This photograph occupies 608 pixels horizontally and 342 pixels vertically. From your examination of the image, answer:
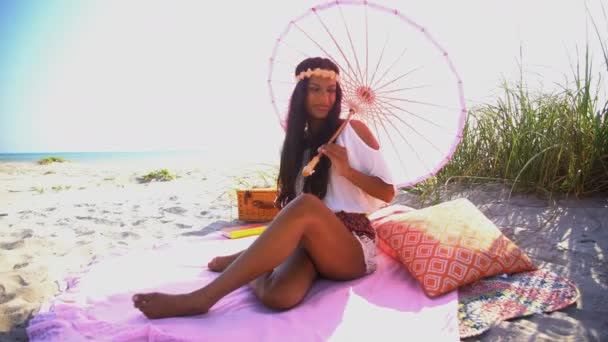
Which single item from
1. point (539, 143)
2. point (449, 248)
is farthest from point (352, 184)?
point (539, 143)

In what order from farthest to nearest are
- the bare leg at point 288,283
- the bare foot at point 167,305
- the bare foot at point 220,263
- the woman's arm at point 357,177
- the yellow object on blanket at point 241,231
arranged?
the yellow object on blanket at point 241,231, the bare foot at point 220,263, the woman's arm at point 357,177, the bare leg at point 288,283, the bare foot at point 167,305

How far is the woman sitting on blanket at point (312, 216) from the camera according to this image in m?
1.79

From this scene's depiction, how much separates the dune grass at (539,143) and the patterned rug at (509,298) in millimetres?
1166

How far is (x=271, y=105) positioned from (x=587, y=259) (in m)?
2.05

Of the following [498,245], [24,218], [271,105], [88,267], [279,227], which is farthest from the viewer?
[24,218]

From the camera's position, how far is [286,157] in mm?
2543

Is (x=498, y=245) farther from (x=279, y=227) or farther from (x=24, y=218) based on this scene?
(x=24, y=218)

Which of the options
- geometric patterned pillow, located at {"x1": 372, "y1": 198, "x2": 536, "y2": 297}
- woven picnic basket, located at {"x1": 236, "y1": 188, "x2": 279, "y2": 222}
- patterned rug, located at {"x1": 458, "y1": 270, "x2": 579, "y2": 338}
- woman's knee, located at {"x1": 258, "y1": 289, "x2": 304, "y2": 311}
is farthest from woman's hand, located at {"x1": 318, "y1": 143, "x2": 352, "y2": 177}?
woven picnic basket, located at {"x1": 236, "y1": 188, "x2": 279, "y2": 222}

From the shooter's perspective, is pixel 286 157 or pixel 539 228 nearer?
pixel 286 157

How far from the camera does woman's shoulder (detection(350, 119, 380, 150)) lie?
226cm

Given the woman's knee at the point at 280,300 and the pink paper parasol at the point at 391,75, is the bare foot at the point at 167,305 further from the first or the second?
the pink paper parasol at the point at 391,75

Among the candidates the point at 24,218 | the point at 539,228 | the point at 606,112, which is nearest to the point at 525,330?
the point at 539,228

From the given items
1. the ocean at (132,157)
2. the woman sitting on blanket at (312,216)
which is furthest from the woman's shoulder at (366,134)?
the ocean at (132,157)

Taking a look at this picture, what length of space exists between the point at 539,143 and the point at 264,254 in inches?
110
